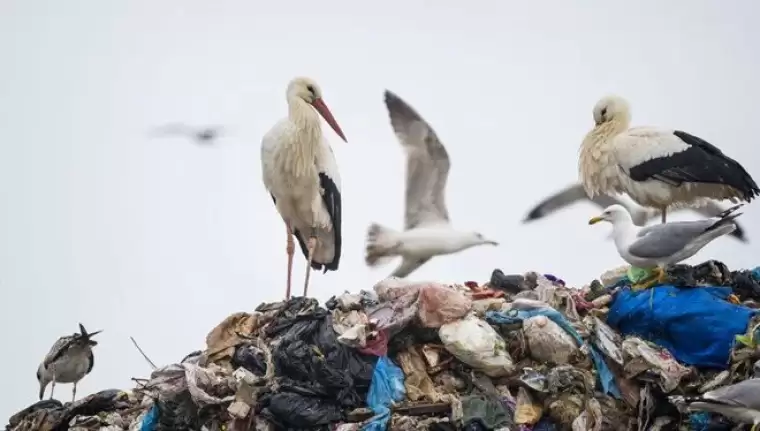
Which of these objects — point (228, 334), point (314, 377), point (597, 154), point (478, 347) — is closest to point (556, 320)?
point (478, 347)

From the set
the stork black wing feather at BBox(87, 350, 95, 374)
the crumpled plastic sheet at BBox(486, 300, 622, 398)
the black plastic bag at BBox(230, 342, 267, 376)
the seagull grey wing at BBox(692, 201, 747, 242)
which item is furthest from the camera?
the stork black wing feather at BBox(87, 350, 95, 374)

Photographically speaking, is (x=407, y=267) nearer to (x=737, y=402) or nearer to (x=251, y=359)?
(x=251, y=359)

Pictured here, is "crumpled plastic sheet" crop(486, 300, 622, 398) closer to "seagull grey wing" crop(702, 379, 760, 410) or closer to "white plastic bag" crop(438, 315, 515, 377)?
"white plastic bag" crop(438, 315, 515, 377)

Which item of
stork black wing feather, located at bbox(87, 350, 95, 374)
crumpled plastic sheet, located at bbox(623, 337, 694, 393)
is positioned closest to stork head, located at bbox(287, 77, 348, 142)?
stork black wing feather, located at bbox(87, 350, 95, 374)

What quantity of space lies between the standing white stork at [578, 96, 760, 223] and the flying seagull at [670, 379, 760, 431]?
2.23 meters

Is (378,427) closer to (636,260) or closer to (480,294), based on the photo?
(480,294)

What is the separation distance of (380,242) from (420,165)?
2.51 feet

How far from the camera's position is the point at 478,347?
5547 millimetres

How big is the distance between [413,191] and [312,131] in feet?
5.76

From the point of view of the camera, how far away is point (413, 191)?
9.41 meters

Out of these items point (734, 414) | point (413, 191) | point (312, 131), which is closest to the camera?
point (734, 414)

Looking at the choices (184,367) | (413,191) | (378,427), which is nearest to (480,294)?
(378,427)

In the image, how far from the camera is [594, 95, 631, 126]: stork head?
780 cm

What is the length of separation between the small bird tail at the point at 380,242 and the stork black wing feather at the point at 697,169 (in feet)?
8.15
